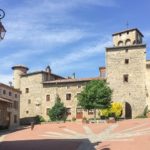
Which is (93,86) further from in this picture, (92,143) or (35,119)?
(92,143)

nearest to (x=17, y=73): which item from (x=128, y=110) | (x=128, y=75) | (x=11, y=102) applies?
(x=11, y=102)

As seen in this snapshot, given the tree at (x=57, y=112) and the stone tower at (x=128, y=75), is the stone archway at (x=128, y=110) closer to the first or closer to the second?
the stone tower at (x=128, y=75)

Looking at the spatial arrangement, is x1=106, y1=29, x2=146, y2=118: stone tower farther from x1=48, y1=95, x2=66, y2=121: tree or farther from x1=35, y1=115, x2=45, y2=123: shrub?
x1=35, y1=115, x2=45, y2=123: shrub

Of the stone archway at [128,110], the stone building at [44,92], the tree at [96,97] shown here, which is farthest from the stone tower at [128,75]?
the tree at [96,97]

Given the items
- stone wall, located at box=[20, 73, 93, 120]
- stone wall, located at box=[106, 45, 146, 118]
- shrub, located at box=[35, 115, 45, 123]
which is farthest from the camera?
shrub, located at box=[35, 115, 45, 123]

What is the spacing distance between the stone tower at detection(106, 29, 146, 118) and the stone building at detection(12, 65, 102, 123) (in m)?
5.03

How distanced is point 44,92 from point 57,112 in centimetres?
640

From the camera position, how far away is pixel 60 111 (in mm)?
62062

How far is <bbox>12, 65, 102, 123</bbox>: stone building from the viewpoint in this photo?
63688mm

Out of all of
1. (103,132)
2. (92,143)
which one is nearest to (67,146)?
(92,143)

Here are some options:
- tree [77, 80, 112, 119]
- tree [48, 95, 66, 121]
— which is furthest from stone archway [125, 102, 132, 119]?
tree [48, 95, 66, 121]

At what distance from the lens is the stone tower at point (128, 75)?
57.6 metres

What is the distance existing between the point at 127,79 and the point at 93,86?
27.8 feet

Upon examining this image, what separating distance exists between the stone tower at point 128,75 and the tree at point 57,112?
9066 mm
